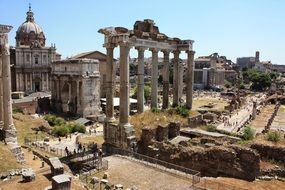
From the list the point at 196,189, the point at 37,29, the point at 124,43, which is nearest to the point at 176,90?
the point at 124,43

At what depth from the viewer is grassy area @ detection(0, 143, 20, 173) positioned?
1798 centimetres

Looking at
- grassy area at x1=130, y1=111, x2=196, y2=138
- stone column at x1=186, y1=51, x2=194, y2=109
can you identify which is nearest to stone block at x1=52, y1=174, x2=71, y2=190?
grassy area at x1=130, y1=111, x2=196, y2=138

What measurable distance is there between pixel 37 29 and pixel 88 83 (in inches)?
1230

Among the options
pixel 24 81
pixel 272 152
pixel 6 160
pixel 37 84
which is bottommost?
pixel 6 160

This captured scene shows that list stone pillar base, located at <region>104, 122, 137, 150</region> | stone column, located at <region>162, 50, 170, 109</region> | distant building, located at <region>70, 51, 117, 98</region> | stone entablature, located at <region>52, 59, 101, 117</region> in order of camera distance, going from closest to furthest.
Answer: stone pillar base, located at <region>104, 122, 137, 150</region> < stone column, located at <region>162, 50, 170, 109</region> < stone entablature, located at <region>52, 59, 101, 117</region> < distant building, located at <region>70, 51, 117, 98</region>

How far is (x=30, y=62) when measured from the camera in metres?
65.3

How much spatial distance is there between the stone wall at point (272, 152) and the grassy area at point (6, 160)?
14.9 meters

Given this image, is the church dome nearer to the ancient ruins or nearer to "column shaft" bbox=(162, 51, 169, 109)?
"column shaft" bbox=(162, 51, 169, 109)

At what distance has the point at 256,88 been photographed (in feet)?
383

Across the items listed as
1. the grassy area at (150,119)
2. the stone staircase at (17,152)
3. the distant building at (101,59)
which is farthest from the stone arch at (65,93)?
the stone staircase at (17,152)

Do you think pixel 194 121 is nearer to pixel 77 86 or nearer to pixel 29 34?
pixel 77 86

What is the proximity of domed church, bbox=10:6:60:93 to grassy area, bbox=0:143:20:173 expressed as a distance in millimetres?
45911

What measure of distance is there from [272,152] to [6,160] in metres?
16.2

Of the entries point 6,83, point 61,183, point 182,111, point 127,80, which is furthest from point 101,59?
point 61,183
